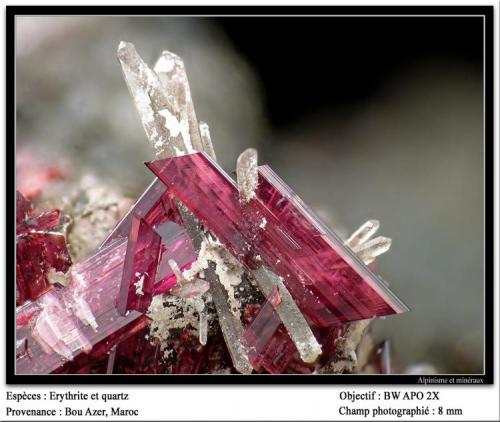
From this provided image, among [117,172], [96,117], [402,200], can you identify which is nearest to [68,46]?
[96,117]

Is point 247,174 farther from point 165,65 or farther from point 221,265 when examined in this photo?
point 165,65

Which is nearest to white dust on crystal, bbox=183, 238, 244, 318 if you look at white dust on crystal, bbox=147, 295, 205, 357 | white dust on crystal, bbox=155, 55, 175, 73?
white dust on crystal, bbox=147, 295, 205, 357

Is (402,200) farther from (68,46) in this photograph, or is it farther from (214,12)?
(68,46)

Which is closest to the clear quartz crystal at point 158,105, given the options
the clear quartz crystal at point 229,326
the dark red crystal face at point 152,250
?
the dark red crystal face at point 152,250

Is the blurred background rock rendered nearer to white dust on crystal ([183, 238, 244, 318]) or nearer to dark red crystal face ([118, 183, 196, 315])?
dark red crystal face ([118, 183, 196, 315])

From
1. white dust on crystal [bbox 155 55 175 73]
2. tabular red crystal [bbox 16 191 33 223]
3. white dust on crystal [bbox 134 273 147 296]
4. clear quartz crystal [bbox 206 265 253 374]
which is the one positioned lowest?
clear quartz crystal [bbox 206 265 253 374]
